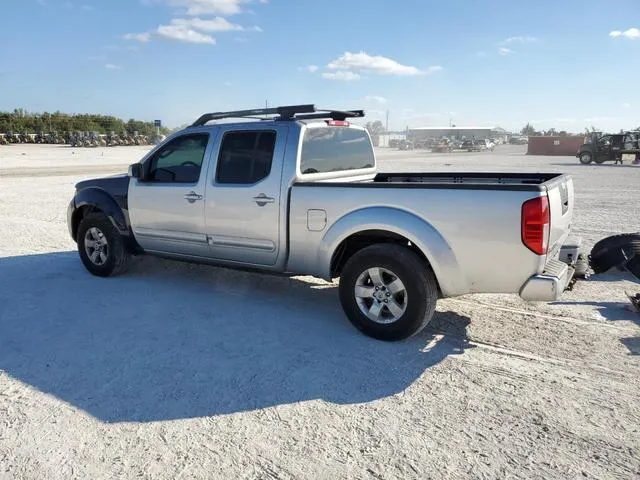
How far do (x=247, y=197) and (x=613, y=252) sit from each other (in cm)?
444

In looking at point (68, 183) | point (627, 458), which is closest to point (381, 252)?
point (627, 458)

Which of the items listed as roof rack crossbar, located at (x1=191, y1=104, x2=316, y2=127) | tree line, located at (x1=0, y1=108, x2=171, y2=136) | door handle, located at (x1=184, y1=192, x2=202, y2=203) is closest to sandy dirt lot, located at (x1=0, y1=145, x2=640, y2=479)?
door handle, located at (x1=184, y1=192, x2=202, y2=203)

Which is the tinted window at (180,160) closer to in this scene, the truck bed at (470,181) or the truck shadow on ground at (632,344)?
the truck bed at (470,181)

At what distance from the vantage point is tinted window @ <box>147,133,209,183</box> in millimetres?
5500

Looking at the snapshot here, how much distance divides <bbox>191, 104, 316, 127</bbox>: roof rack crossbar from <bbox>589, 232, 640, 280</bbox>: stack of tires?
398 cm

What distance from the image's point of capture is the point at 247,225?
5.03m

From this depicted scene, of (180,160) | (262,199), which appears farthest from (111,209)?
(262,199)

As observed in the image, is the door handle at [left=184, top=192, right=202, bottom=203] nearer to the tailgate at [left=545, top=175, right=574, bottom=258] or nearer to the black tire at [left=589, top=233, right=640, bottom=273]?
the tailgate at [left=545, top=175, right=574, bottom=258]

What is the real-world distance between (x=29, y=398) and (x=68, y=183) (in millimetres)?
15598

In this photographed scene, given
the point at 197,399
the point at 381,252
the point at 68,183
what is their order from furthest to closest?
the point at 68,183 < the point at 381,252 < the point at 197,399

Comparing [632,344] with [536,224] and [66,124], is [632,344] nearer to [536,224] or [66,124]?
[536,224]

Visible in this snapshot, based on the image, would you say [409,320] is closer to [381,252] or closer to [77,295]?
[381,252]

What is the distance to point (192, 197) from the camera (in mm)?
5418

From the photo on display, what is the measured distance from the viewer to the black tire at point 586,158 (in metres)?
32.4
